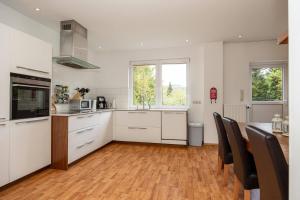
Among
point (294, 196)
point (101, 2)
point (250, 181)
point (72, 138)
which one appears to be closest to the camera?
point (294, 196)

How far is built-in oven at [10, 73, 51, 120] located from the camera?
7.59ft

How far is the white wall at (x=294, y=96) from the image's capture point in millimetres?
623

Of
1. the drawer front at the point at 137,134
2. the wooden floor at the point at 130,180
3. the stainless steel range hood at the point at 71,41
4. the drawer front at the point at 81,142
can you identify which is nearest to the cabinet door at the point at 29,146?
the wooden floor at the point at 130,180

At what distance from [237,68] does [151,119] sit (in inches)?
92.9

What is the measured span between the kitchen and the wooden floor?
0.07 metres

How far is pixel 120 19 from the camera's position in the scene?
3.13 meters

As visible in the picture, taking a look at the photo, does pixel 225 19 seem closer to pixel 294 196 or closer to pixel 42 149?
pixel 294 196

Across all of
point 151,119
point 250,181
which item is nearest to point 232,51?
point 151,119

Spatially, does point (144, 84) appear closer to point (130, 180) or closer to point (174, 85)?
point (174, 85)

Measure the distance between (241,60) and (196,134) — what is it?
80.1 inches

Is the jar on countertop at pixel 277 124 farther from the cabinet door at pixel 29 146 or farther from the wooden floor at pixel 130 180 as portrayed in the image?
the cabinet door at pixel 29 146

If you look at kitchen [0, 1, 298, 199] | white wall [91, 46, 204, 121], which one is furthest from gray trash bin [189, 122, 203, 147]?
white wall [91, 46, 204, 121]

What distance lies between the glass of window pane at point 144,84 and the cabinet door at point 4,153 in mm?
3275

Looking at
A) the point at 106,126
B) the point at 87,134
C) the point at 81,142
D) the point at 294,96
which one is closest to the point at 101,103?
the point at 106,126
